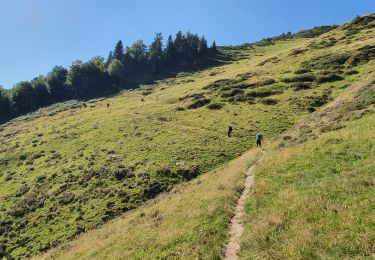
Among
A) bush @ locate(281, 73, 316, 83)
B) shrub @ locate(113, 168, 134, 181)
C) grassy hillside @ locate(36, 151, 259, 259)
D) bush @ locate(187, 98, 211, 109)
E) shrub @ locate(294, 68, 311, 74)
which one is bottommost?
shrub @ locate(113, 168, 134, 181)

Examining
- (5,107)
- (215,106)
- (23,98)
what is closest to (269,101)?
(215,106)

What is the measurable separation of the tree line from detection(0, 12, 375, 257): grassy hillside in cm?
5971

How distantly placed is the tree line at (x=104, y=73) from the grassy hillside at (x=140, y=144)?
196ft

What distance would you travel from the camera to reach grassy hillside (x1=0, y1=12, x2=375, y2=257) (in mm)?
39812

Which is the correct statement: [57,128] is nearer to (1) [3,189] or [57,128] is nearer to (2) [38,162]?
(2) [38,162]

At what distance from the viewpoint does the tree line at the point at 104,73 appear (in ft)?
472

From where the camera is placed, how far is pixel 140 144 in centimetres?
5650

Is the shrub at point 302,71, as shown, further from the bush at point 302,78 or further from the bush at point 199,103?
the bush at point 199,103

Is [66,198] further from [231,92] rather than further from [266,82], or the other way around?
[266,82]

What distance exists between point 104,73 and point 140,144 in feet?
358

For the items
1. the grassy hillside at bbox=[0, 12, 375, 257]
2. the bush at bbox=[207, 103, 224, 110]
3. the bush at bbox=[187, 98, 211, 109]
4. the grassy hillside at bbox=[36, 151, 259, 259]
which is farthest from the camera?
the bush at bbox=[187, 98, 211, 109]

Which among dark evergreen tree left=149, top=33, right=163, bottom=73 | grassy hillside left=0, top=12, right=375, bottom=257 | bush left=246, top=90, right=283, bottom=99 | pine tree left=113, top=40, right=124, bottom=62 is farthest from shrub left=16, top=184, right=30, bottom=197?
pine tree left=113, top=40, right=124, bottom=62

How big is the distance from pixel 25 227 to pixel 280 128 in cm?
3388

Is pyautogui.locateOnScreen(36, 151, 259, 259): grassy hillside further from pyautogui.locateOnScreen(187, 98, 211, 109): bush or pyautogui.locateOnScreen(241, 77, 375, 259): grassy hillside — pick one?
pyautogui.locateOnScreen(187, 98, 211, 109): bush
